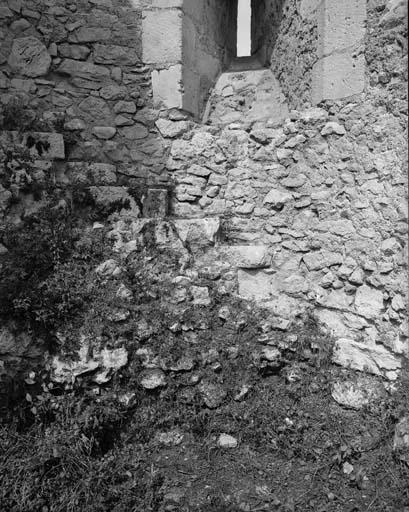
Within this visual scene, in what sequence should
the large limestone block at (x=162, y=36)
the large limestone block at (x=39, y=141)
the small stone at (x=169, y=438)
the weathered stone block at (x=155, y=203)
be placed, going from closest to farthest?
the small stone at (x=169, y=438) → the large limestone block at (x=39, y=141) → the weathered stone block at (x=155, y=203) → the large limestone block at (x=162, y=36)

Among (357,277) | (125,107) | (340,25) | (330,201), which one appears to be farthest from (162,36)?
(357,277)

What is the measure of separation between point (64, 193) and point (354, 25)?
261 cm

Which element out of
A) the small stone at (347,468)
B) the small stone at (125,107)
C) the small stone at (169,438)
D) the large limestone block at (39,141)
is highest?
the small stone at (125,107)

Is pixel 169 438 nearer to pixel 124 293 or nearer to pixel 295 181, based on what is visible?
pixel 124 293

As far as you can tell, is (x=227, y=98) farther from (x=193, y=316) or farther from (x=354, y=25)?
(x=193, y=316)

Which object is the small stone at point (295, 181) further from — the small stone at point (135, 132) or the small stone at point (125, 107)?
the small stone at point (125, 107)

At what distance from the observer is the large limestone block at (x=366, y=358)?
11.2 feet

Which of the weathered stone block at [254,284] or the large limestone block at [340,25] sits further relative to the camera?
the weathered stone block at [254,284]

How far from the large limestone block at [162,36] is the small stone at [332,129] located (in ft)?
4.87

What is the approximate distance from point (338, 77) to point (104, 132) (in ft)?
6.78

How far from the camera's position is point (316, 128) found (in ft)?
12.8

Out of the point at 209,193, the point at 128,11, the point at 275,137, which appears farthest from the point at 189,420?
the point at 128,11

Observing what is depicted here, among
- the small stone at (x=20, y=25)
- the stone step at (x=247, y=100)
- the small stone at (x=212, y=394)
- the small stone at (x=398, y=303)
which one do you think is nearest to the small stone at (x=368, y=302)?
the small stone at (x=398, y=303)

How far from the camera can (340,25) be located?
375 cm
